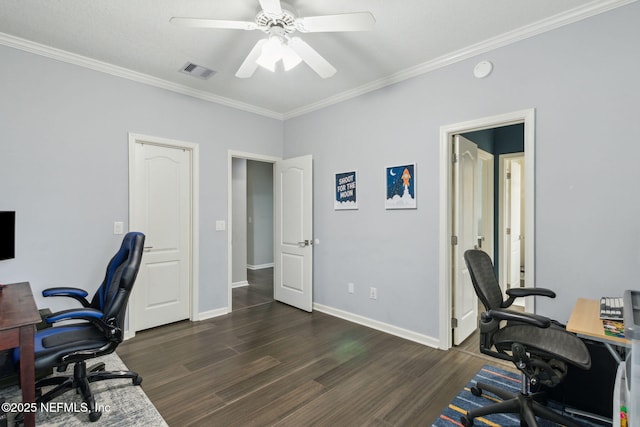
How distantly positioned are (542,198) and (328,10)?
85.4 inches

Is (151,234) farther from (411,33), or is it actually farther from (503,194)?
(503,194)

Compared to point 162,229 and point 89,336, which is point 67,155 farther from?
point 89,336

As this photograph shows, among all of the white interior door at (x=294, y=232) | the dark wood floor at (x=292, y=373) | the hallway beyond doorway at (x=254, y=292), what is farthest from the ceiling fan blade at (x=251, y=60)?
the hallway beyond doorway at (x=254, y=292)

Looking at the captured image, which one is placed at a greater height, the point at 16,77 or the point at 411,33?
the point at 411,33

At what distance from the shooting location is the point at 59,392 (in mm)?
2070

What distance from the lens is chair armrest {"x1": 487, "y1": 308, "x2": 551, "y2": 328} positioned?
169 cm

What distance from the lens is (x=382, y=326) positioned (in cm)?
351

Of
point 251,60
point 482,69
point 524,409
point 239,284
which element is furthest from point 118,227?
point 482,69

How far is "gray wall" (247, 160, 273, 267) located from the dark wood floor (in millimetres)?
3689

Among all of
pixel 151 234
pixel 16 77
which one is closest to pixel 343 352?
pixel 151 234

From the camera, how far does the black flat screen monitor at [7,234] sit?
245cm

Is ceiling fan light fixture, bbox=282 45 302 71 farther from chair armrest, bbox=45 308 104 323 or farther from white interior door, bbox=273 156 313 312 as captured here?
chair armrest, bbox=45 308 104 323

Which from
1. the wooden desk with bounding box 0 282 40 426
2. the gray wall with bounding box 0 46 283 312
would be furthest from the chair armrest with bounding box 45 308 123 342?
the gray wall with bounding box 0 46 283 312

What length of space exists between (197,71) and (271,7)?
171cm
